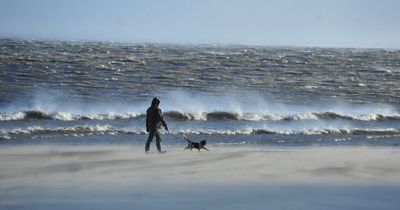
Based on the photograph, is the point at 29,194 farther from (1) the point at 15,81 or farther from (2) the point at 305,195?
(1) the point at 15,81

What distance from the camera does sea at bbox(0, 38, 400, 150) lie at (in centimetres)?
1817

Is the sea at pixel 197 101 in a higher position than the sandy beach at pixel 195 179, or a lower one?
lower

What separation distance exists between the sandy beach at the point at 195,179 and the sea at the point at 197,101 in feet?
8.87

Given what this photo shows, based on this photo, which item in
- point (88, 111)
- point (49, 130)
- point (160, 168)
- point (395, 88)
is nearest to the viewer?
point (160, 168)

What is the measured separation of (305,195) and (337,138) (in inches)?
373

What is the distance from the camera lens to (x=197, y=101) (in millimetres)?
29109

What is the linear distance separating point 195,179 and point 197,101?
18719 millimetres

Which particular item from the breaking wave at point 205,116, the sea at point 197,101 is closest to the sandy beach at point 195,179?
the sea at point 197,101

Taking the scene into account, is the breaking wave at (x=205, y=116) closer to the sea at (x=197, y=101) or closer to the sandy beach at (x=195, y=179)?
the sea at (x=197, y=101)

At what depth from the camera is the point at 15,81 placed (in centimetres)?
3416

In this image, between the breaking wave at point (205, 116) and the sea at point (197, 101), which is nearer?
the sea at point (197, 101)

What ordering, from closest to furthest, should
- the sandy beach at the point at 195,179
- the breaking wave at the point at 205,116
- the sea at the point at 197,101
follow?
1. the sandy beach at the point at 195,179
2. the sea at the point at 197,101
3. the breaking wave at the point at 205,116

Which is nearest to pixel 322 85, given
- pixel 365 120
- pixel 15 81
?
pixel 365 120

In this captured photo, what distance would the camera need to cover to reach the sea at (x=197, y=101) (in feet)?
59.6
